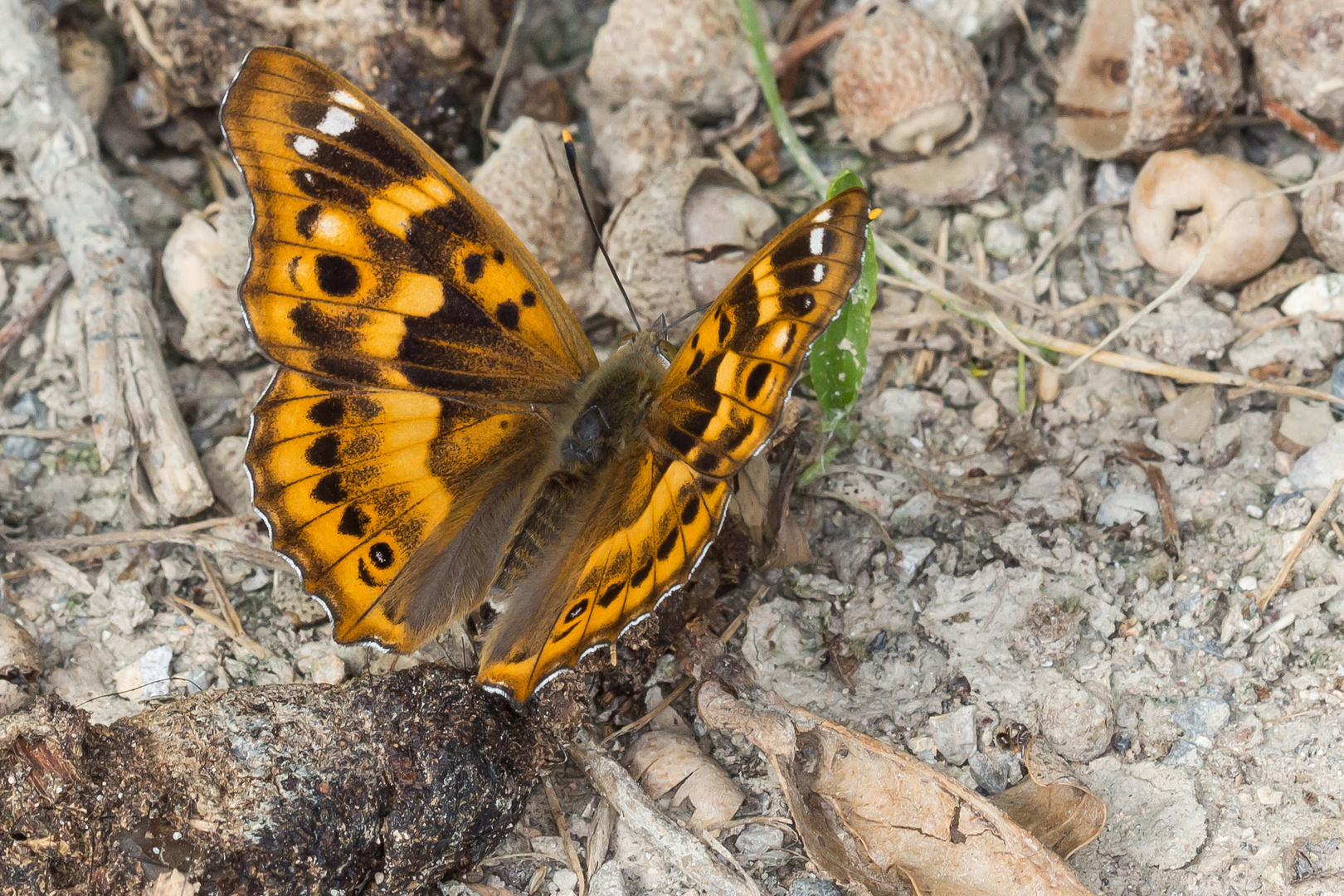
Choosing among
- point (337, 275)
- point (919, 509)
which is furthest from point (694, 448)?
point (919, 509)

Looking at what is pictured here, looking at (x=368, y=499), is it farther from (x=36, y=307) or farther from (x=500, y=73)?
(x=500, y=73)

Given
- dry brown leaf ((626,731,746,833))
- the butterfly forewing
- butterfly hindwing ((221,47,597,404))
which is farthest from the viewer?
dry brown leaf ((626,731,746,833))

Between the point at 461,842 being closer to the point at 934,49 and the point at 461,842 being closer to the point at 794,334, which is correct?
the point at 794,334

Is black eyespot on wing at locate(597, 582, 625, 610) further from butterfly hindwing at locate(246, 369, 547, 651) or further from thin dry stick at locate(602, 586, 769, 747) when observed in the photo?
thin dry stick at locate(602, 586, 769, 747)

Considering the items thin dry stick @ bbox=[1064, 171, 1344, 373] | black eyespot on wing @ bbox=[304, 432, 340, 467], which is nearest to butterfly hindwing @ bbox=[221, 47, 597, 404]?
black eyespot on wing @ bbox=[304, 432, 340, 467]

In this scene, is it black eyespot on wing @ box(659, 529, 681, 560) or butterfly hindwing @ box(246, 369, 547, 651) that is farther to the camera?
butterfly hindwing @ box(246, 369, 547, 651)

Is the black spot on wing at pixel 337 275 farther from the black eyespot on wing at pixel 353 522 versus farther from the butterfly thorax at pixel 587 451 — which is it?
the butterfly thorax at pixel 587 451

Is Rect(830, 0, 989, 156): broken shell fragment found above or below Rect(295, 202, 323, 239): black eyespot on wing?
below
